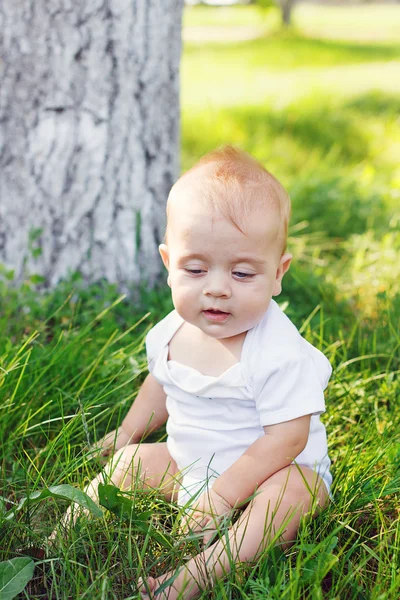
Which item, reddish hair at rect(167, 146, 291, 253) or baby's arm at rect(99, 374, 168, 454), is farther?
baby's arm at rect(99, 374, 168, 454)

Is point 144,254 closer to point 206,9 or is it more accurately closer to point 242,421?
point 242,421

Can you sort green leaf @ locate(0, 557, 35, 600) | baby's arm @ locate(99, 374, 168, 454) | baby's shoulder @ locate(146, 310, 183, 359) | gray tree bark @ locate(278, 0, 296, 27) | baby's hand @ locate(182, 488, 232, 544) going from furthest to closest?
1. gray tree bark @ locate(278, 0, 296, 27)
2. baby's arm @ locate(99, 374, 168, 454)
3. baby's shoulder @ locate(146, 310, 183, 359)
4. baby's hand @ locate(182, 488, 232, 544)
5. green leaf @ locate(0, 557, 35, 600)

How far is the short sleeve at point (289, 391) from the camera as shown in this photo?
1.90m

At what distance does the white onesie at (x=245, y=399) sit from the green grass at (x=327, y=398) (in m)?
0.13

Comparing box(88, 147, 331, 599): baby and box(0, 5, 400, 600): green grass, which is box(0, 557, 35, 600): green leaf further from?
box(88, 147, 331, 599): baby

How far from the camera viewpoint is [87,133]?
120 inches

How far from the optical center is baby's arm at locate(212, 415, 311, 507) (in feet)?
6.29

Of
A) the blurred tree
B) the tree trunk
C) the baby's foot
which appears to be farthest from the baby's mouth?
the blurred tree

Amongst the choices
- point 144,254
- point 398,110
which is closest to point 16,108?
point 144,254

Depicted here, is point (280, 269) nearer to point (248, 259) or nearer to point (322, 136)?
point (248, 259)

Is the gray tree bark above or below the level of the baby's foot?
above

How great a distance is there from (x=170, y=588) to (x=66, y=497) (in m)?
0.34

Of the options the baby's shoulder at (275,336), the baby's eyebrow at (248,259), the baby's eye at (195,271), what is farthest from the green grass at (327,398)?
the baby's eyebrow at (248,259)

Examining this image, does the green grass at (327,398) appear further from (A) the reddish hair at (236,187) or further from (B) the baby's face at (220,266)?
(A) the reddish hair at (236,187)
